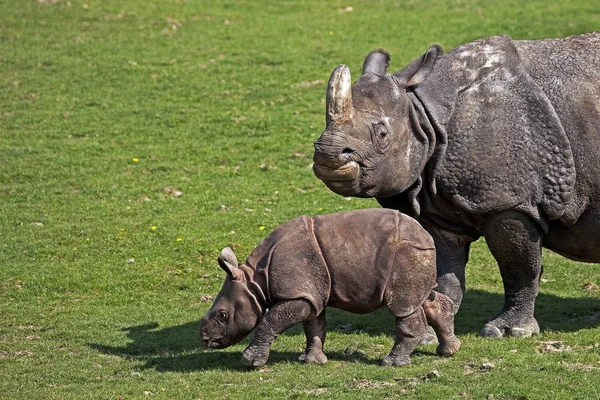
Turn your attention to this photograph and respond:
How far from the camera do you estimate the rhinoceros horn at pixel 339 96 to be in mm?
10102

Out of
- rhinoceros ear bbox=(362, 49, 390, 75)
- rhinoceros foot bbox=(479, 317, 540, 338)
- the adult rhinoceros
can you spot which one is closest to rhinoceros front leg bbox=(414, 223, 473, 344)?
the adult rhinoceros

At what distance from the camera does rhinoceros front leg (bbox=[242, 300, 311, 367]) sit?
32.3 feet

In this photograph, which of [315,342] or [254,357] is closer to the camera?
[254,357]

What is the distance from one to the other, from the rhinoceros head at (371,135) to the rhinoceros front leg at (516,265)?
1012 millimetres

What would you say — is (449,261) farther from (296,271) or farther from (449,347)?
(296,271)

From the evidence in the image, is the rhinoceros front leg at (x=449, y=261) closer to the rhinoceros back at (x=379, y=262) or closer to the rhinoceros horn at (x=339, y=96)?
the rhinoceros back at (x=379, y=262)

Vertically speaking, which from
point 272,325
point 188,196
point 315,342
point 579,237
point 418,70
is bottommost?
point 188,196

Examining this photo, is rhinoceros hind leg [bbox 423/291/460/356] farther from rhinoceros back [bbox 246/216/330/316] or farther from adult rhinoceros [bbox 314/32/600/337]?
adult rhinoceros [bbox 314/32/600/337]

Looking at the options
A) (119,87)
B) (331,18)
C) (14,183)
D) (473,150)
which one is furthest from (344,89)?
(331,18)

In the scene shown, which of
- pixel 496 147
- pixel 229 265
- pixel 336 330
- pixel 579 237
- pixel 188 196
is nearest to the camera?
pixel 229 265

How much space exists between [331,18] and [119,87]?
6.53 metres

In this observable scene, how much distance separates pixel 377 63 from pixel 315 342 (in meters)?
2.74

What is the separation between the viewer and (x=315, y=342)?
402 inches

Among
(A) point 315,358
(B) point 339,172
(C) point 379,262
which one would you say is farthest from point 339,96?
(A) point 315,358
